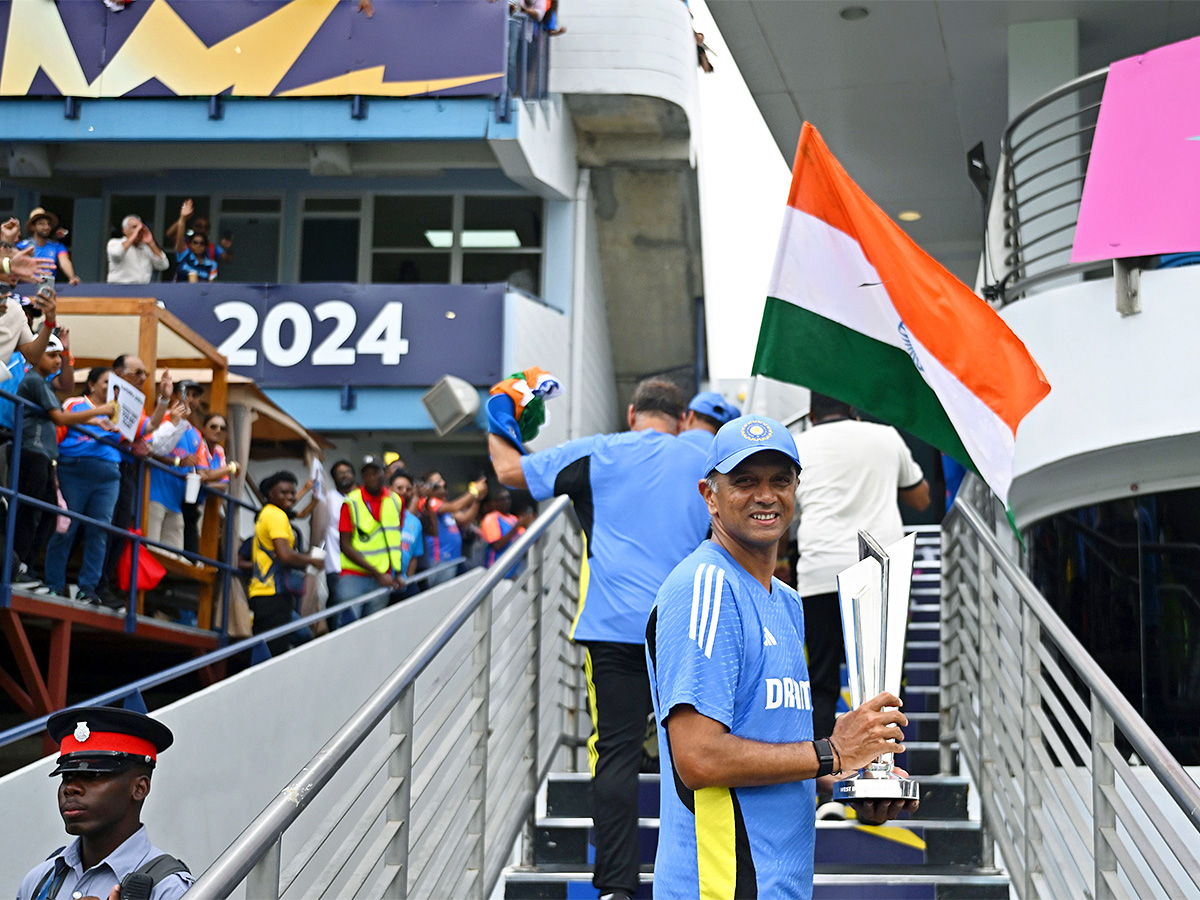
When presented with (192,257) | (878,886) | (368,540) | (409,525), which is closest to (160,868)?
(878,886)

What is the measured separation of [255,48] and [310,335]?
353cm

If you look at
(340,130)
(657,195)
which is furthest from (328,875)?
(657,195)

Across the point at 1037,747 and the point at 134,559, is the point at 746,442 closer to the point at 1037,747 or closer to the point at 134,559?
the point at 1037,747

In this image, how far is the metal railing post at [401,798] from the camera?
14.4 ft

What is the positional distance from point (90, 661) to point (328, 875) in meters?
7.77

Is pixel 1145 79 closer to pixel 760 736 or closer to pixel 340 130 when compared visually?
pixel 760 736

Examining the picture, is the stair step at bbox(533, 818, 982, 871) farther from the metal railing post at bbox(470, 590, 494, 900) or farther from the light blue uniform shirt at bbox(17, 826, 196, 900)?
the light blue uniform shirt at bbox(17, 826, 196, 900)

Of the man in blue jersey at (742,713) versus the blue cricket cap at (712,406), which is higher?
the blue cricket cap at (712,406)

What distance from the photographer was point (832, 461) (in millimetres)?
6406

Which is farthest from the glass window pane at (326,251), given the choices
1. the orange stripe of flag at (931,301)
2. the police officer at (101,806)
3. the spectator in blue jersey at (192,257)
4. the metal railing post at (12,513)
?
the police officer at (101,806)

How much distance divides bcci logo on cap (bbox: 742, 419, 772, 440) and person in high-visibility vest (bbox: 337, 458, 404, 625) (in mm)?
8171

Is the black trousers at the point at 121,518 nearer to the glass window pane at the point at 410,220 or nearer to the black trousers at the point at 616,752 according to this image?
the black trousers at the point at 616,752

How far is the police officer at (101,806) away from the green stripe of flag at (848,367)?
299 cm

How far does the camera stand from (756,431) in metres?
3.05
